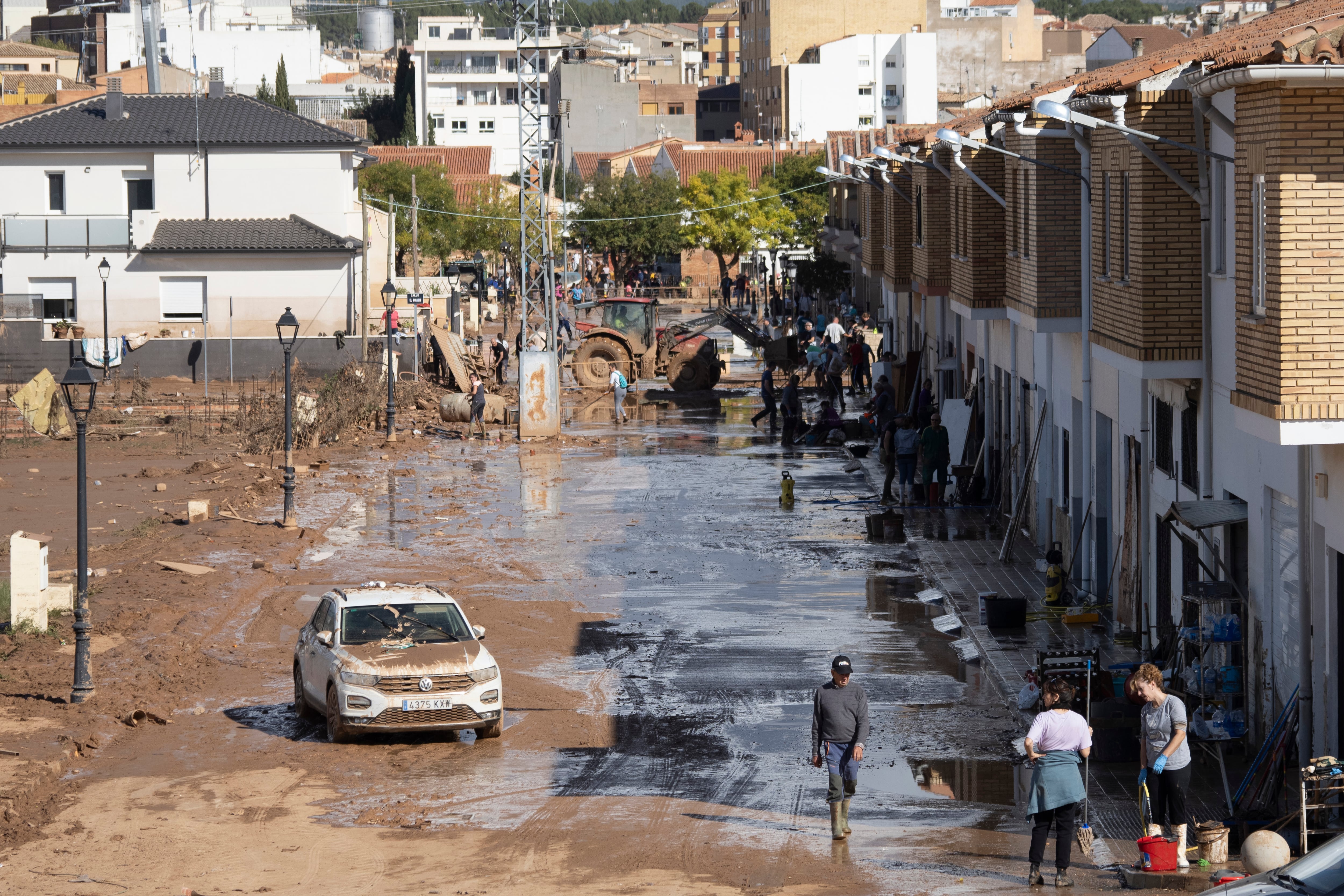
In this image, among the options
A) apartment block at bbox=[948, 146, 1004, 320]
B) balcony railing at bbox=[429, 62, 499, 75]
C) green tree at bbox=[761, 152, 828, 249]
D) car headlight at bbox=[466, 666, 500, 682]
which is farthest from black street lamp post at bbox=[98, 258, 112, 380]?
balcony railing at bbox=[429, 62, 499, 75]

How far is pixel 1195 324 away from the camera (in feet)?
49.2

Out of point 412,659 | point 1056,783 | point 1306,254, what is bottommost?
point 412,659

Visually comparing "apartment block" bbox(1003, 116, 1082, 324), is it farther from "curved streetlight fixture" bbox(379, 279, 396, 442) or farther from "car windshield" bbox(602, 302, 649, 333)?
"car windshield" bbox(602, 302, 649, 333)

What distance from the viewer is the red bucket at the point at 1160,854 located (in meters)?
10.5

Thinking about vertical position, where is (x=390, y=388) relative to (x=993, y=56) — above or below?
below

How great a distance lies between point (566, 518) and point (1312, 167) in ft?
58.4

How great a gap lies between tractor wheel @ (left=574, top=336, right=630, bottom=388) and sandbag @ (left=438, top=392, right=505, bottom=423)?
6.39 metres

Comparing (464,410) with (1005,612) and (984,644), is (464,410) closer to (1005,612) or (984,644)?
(1005,612)

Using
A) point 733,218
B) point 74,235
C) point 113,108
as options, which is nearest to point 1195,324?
point 74,235

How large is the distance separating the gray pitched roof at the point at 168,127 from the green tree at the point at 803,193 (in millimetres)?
32077

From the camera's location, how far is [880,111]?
360ft

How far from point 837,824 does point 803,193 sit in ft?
242

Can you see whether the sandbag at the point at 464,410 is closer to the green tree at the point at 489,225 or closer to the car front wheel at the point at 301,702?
the car front wheel at the point at 301,702

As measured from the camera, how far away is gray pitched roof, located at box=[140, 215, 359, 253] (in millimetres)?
50500
